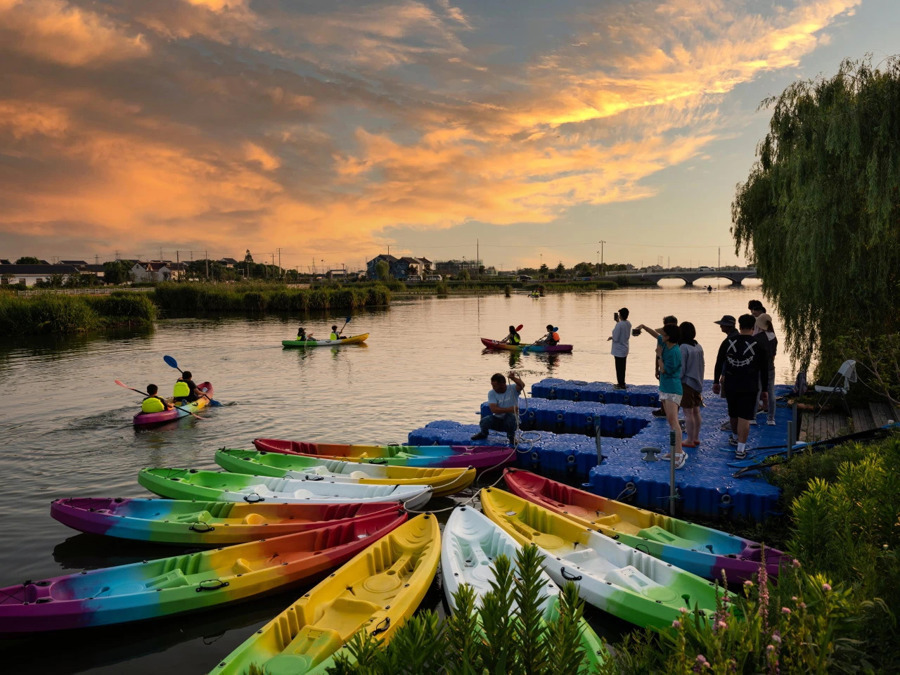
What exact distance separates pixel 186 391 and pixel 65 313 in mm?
33418

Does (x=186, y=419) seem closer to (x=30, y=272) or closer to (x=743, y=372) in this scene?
(x=743, y=372)

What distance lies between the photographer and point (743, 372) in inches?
389

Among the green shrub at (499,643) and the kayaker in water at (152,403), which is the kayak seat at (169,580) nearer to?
the green shrub at (499,643)

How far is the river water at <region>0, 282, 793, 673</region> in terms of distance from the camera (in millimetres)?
7441

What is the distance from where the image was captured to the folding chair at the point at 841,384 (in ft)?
40.7

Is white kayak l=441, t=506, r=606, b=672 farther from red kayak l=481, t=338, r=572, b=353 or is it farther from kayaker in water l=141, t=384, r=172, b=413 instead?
red kayak l=481, t=338, r=572, b=353

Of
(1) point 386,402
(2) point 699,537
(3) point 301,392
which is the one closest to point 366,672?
(2) point 699,537

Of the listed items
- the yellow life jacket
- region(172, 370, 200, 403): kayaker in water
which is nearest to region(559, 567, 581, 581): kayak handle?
the yellow life jacket

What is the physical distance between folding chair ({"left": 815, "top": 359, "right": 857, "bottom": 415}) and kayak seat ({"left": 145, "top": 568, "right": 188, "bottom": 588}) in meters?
13.5

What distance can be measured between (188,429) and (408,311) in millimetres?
49251

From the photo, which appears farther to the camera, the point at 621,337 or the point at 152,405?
the point at 152,405

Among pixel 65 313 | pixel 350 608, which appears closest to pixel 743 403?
pixel 350 608

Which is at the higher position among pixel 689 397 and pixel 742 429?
pixel 689 397

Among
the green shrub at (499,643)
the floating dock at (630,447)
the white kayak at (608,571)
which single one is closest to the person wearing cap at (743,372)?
the floating dock at (630,447)
